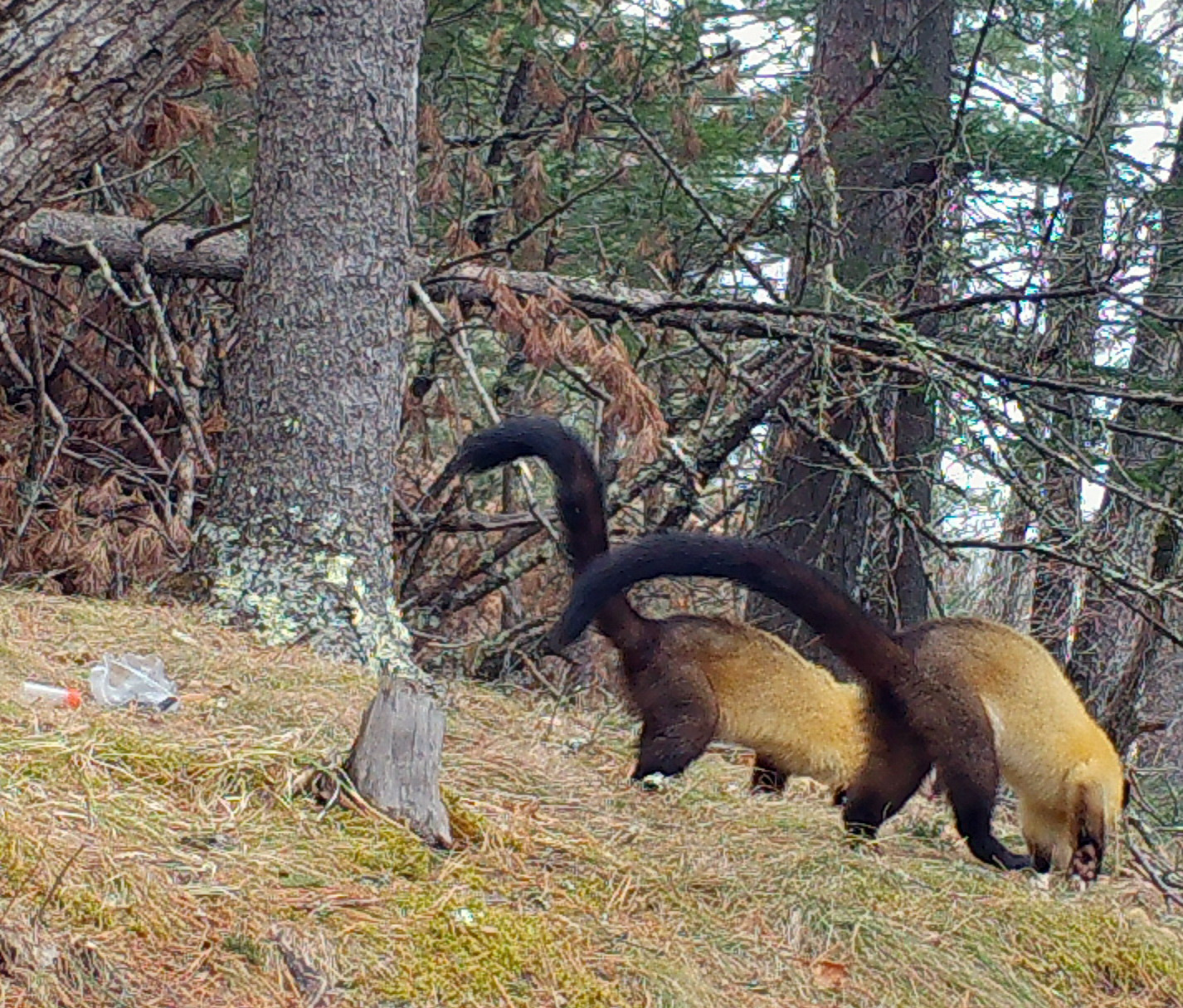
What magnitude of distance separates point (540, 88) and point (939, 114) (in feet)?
8.07

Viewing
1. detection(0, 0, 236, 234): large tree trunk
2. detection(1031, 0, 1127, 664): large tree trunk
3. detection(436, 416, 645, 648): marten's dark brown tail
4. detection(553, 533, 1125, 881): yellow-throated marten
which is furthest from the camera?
detection(1031, 0, 1127, 664): large tree trunk

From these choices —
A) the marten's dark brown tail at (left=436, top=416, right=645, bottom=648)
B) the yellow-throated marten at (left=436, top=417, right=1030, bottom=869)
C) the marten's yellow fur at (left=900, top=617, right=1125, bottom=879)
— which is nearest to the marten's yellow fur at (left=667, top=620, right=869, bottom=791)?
the yellow-throated marten at (left=436, top=417, right=1030, bottom=869)

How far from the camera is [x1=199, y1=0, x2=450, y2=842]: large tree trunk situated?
5.96m

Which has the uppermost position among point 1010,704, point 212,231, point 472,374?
point 212,231

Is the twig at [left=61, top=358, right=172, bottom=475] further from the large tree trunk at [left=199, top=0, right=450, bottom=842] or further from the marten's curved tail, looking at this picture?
the marten's curved tail

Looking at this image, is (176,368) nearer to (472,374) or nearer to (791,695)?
(472,374)

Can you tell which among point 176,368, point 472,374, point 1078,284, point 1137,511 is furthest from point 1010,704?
point 176,368

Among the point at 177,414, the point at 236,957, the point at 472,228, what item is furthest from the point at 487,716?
the point at 472,228

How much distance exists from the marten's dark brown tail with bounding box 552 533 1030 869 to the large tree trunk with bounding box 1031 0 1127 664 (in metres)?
Result: 0.98

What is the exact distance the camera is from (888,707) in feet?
17.1

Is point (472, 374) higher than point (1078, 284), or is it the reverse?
point (1078, 284)

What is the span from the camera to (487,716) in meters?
5.91

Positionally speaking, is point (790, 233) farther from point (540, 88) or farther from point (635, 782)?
point (635, 782)

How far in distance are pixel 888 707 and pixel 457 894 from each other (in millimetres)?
2244
